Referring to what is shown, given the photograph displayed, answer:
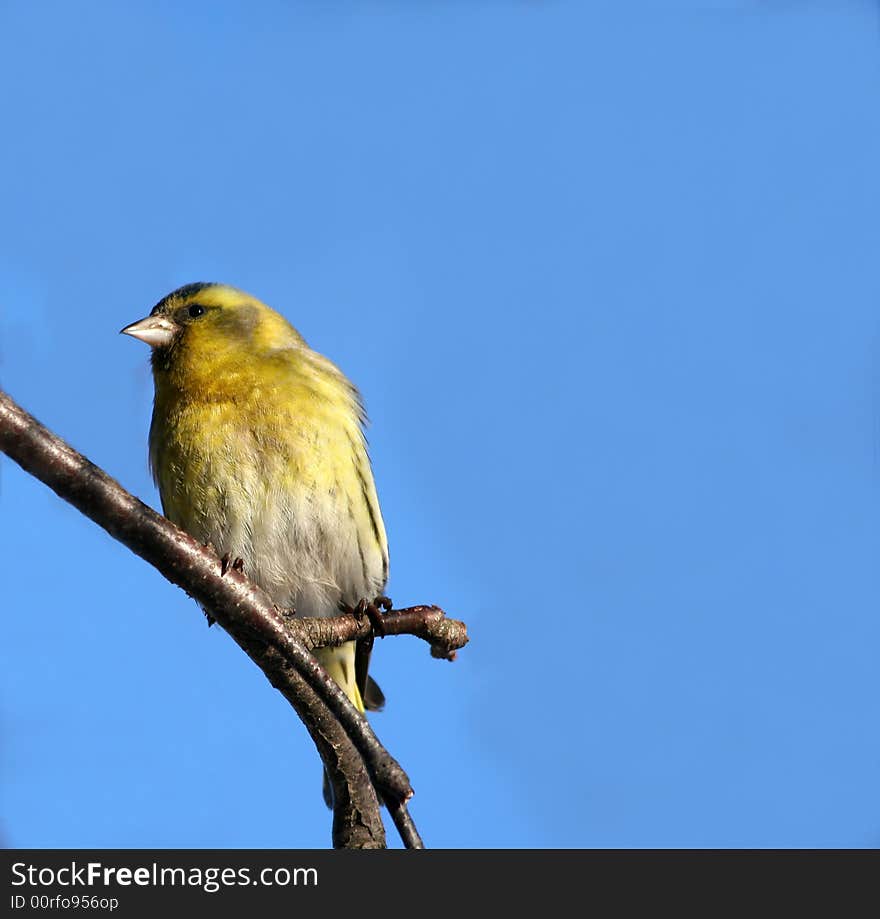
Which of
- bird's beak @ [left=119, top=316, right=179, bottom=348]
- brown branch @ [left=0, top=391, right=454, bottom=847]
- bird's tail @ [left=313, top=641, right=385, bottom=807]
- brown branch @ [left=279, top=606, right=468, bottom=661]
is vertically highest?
bird's beak @ [left=119, top=316, right=179, bottom=348]

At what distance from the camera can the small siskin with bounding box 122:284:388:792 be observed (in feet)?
14.8

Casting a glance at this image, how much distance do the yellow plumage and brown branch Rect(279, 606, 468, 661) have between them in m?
0.99

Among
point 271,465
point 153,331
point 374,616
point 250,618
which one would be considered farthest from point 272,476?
point 250,618

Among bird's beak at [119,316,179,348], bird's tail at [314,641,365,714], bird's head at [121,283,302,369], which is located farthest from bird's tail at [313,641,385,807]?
bird's beak at [119,316,179,348]

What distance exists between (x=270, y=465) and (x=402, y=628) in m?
1.34

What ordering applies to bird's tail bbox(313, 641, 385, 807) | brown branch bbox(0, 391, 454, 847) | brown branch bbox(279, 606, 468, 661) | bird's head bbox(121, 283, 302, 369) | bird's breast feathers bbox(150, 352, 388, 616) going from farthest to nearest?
bird's head bbox(121, 283, 302, 369)
bird's tail bbox(313, 641, 385, 807)
bird's breast feathers bbox(150, 352, 388, 616)
brown branch bbox(279, 606, 468, 661)
brown branch bbox(0, 391, 454, 847)

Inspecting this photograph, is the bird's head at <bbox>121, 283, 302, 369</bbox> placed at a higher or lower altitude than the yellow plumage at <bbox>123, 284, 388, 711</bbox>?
higher

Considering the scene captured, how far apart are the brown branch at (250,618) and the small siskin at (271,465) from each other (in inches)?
53.5

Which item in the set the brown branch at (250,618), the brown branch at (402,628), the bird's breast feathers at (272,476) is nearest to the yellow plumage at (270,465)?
the bird's breast feathers at (272,476)

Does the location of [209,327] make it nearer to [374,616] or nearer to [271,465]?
[271,465]

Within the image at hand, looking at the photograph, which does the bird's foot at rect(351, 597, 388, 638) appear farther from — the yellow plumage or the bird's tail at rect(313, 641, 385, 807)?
the bird's tail at rect(313, 641, 385, 807)

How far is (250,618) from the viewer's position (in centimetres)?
284
